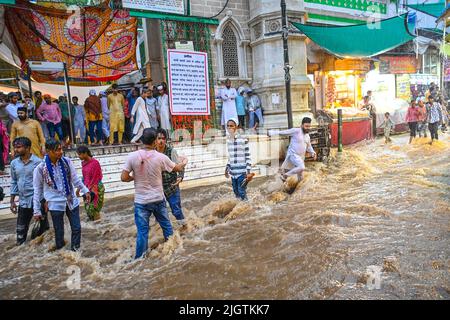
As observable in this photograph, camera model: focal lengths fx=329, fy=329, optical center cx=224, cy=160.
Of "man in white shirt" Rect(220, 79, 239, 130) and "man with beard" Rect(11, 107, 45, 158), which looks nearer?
"man with beard" Rect(11, 107, 45, 158)

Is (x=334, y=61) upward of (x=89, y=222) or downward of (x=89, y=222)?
upward

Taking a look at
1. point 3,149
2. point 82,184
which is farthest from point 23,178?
point 3,149

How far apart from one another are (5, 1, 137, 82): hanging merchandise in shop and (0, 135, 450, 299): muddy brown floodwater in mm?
5787

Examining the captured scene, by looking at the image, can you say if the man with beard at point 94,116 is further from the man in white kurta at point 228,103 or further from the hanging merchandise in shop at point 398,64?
the hanging merchandise in shop at point 398,64

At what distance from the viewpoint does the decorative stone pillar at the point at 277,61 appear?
476 inches

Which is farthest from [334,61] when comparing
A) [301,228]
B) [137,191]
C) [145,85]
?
[137,191]

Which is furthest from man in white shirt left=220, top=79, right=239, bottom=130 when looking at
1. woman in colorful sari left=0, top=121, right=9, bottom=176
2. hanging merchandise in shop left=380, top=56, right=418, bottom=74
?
hanging merchandise in shop left=380, top=56, right=418, bottom=74

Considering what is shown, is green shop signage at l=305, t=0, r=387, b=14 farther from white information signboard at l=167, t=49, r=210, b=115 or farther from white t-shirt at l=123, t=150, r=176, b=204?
white t-shirt at l=123, t=150, r=176, b=204

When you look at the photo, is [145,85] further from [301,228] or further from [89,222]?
[301,228]

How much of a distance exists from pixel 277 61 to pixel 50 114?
796 centimetres

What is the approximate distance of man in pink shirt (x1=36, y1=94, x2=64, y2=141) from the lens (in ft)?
31.4

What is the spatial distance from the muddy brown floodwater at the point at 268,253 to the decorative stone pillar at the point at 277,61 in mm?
5747

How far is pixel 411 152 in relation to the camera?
1230cm

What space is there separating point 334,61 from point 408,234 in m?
14.5
